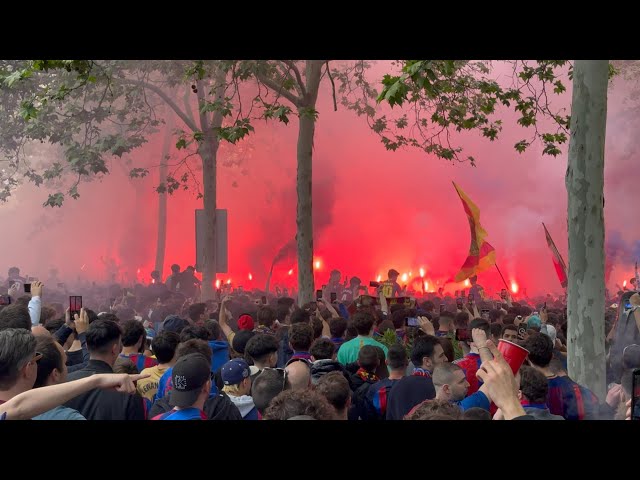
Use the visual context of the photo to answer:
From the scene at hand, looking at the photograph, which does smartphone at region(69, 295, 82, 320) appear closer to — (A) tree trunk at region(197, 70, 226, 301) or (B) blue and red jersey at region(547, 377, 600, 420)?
(B) blue and red jersey at region(547, 377, 600, 420)

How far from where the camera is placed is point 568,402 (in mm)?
5477

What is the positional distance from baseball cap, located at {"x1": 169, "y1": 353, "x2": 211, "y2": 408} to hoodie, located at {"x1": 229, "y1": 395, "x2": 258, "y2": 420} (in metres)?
0.83

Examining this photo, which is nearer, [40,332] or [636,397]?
[636,397]

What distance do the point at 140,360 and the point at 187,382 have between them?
2480 mm

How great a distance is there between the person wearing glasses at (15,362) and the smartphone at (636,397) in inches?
114

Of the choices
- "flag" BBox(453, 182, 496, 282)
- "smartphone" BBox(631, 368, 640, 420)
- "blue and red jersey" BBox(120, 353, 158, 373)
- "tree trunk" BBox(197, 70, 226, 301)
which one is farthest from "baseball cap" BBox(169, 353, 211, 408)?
"tree trunk" BBox(197, 70, 226, 301)

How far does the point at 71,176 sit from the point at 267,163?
10.9 meters

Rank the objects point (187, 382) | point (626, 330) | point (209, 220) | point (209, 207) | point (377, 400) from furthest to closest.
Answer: point (209, 207) < point (209, 220) < point (626, 330) < point (377, 400) < point (187, 382)

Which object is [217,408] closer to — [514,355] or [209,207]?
[514,355]

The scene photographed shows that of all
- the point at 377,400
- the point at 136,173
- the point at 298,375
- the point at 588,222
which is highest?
the point at 136,173

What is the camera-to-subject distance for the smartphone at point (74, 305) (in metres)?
7.75

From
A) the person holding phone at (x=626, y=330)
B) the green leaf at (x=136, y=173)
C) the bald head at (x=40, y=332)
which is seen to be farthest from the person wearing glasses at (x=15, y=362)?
the green leaf at (x=136, y=173)

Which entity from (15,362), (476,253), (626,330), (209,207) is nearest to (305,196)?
(209,207)
